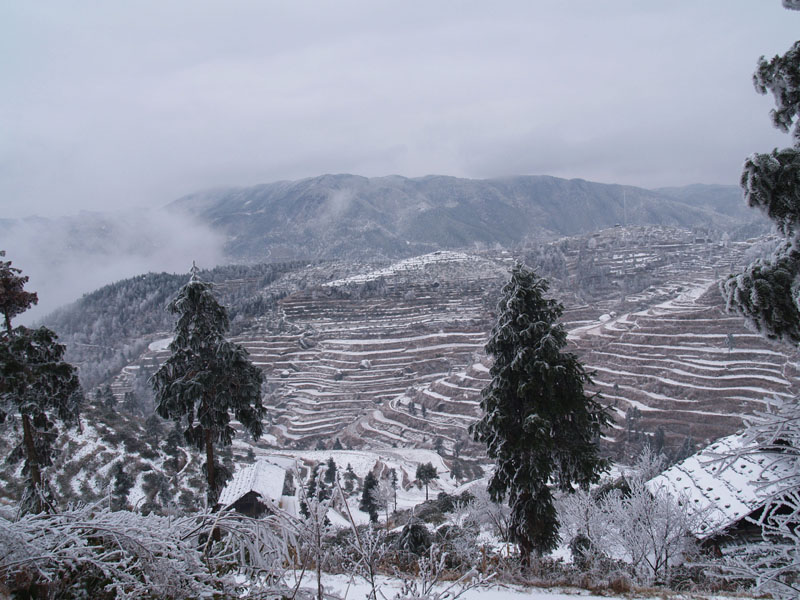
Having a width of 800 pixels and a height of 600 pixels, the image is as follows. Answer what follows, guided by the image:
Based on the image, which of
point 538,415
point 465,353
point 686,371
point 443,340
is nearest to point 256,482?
point 538,415

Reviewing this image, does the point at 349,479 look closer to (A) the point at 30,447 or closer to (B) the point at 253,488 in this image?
(B) the point at 253,488

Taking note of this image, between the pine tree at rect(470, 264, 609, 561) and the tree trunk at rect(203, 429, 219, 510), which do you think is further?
the tree trunk at rect(203, 429, 219, 510)

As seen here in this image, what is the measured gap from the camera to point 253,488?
→ 2389cm

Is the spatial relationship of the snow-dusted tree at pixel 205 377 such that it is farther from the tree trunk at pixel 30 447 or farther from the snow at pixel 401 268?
the snow at pixel 401 268

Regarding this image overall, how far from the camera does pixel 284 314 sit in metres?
104

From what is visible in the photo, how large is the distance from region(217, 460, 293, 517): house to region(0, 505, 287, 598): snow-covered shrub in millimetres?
20956

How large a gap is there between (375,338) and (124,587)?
277 feet

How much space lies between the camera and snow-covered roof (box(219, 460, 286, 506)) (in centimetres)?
2414

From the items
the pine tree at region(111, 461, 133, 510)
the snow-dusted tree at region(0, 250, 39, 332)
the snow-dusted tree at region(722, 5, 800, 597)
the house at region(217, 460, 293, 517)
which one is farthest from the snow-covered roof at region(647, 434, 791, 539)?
the pine tree at region(111, 461, 133, 510)

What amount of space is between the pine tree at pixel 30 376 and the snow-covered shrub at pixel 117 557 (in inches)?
327

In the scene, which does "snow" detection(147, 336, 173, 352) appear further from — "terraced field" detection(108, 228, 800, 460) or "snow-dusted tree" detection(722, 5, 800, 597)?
"snow-dusted tree" detection(722, 5, 800, 597)

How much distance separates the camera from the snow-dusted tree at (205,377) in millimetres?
9023

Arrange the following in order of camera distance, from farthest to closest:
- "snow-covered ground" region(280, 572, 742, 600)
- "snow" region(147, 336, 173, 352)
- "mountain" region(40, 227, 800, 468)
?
"snow" region(147, 336, 173, 352)
"mountain" region(40, 227, 800, 468)
"snow-covered ground" region(280, 572, 742, 600)

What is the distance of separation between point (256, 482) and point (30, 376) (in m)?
19.4
